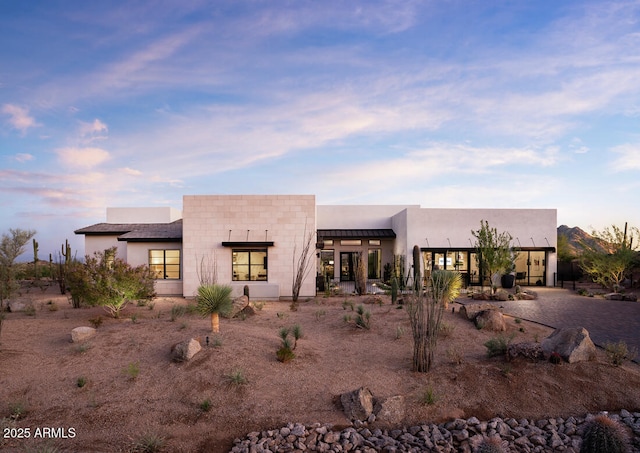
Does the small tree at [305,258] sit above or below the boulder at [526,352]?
above

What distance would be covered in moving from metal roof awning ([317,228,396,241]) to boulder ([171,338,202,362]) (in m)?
14.1

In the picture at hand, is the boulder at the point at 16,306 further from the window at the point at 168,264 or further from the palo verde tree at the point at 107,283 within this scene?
the window at the point at 168,264

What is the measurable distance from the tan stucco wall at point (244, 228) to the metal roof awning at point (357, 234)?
550 centimetres

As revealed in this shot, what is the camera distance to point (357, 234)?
872 inches

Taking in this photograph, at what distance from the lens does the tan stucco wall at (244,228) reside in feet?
51.2

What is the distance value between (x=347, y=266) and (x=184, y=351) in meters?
16.7

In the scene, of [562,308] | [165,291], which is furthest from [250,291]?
[562,308]

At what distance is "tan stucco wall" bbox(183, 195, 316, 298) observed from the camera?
51.2 ft

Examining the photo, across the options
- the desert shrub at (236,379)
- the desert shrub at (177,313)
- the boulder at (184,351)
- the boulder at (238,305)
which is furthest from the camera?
the boulder at (238,305)

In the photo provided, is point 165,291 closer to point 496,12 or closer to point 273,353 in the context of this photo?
point 273,353

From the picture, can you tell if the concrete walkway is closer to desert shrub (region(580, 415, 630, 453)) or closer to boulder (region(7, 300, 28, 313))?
desert shrub (region(580, 415, 630, 453))

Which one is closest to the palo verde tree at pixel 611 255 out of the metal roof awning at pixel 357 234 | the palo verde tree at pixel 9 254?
the metal roof awning at pixel 357 234

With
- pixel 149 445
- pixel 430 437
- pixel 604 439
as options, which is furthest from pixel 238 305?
pixel 604 439

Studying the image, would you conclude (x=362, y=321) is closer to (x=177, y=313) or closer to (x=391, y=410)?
(x=391, y=410)
